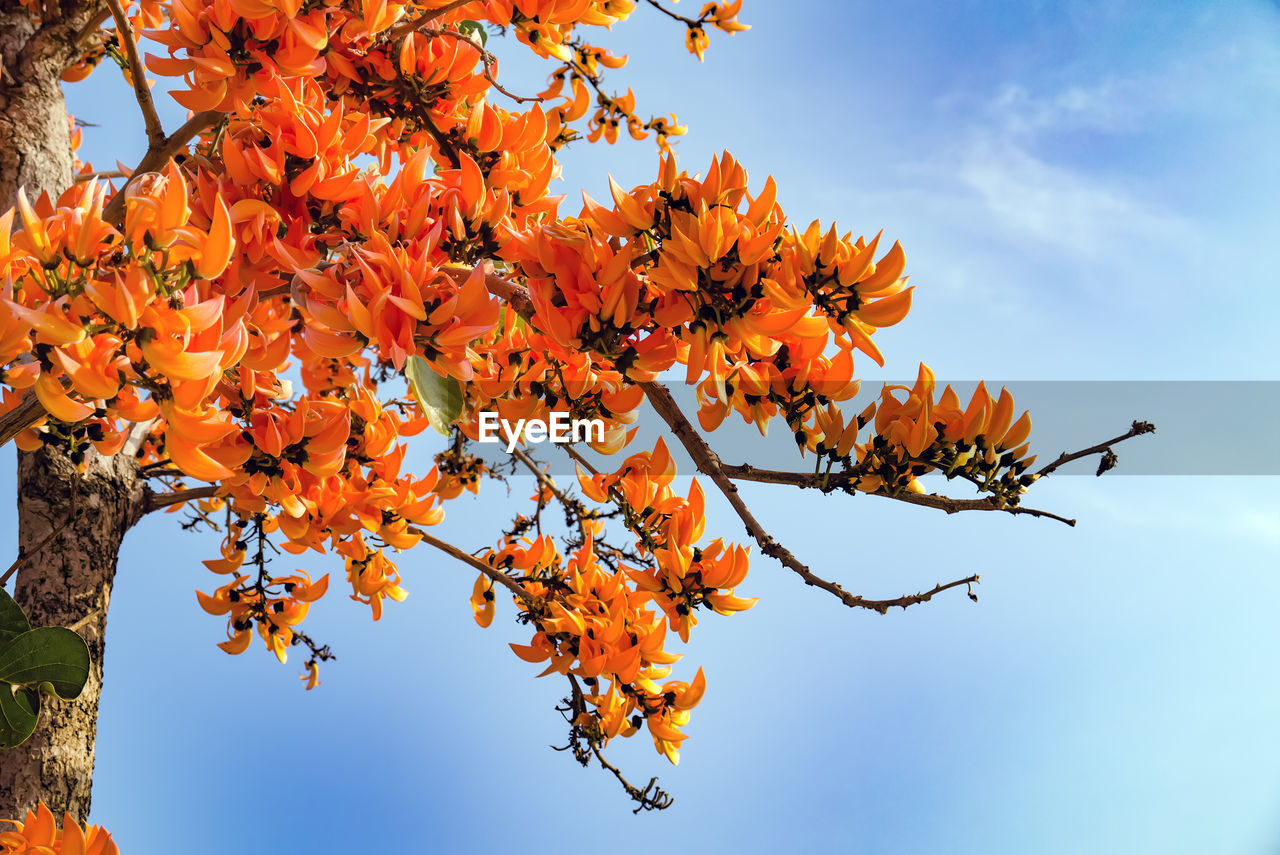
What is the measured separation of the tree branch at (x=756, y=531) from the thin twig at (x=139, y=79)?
0.89 meters

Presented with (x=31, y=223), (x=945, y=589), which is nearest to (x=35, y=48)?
(x=31, y=223)

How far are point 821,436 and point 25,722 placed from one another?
999 mm

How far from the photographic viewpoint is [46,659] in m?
0.96

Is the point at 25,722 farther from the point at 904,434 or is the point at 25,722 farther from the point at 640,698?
the point at 904,434

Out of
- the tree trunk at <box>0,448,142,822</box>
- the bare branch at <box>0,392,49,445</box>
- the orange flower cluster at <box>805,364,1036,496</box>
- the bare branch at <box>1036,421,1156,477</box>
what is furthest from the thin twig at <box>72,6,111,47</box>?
the bare branch at <box>1036,421,1156,477</box>

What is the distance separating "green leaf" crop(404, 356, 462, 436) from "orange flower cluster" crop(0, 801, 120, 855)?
67 cm

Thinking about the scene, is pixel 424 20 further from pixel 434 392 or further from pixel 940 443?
pixel 940 443

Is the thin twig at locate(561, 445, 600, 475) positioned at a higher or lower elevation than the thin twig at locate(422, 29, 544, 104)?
lower

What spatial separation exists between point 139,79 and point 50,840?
1017mm

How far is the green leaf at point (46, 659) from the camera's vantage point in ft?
3.13

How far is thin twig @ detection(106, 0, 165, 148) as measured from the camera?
111 cm

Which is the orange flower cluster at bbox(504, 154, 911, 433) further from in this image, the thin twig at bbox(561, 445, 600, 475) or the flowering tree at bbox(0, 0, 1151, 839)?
the thin twig at bbox(561, 445, 600, 475)

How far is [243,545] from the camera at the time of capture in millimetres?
1578

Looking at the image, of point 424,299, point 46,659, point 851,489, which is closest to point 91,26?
point 46,659
